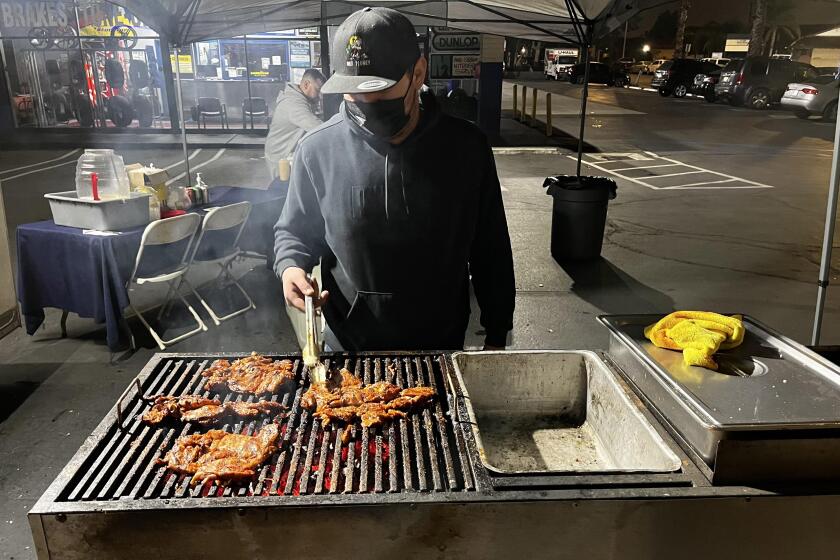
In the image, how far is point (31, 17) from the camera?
17719 millimetres

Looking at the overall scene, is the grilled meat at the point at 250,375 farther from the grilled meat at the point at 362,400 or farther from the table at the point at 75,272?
the table at the point at 75,272

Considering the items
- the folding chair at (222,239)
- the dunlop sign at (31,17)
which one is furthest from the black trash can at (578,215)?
the dunlop sign at (31,17)

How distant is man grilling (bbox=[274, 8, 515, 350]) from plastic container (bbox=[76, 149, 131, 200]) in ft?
11.0

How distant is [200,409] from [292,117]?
6.09 meters

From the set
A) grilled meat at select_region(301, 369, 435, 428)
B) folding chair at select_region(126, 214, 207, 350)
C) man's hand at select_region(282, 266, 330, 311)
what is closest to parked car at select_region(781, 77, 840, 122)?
folding chair at select_region(126, 214, 207, 350)

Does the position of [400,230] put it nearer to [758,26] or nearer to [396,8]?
[396,8]

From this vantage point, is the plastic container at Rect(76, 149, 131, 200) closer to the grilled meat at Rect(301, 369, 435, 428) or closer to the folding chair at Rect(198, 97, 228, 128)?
the grilled meat at Rect(301, 369, 435, 428)

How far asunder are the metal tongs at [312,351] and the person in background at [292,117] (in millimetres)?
5606

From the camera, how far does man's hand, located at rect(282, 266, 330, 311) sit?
7.73ft

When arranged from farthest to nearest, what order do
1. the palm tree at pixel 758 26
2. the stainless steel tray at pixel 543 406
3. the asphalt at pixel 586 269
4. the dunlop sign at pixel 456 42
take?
the palm tree at pixel 758 26, the dunlop sign at pixel 456 42, the asphalt at pixel 586 269, the stainless steel tray at pixel 543 406

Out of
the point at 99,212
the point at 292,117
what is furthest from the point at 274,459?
the point at 292,117

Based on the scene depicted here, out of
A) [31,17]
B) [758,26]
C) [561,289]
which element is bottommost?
[561,289]

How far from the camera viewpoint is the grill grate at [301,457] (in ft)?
5.44

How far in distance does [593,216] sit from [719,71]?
27265 millimetres
